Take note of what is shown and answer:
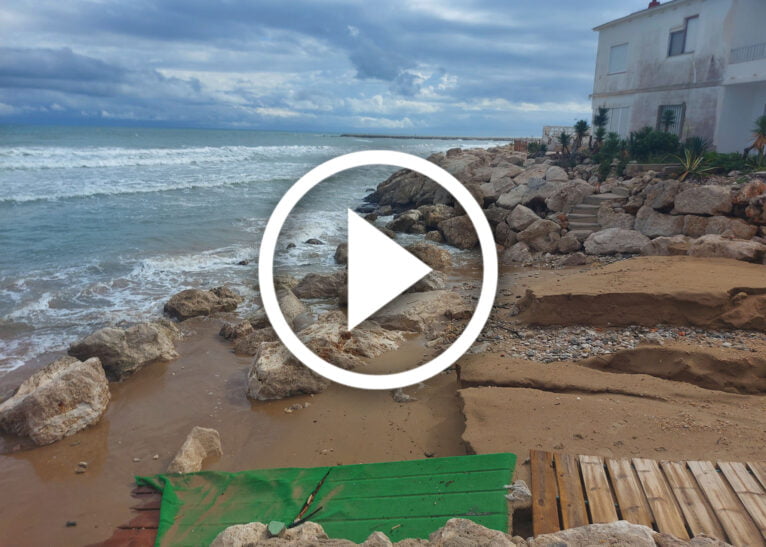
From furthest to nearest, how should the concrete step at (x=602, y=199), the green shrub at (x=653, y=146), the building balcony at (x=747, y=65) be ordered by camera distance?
1. the green shrub at (x=653, y=146)
2. the building balcony at (x=747, y=65)
3. the concrete step at (x=602, y=199)

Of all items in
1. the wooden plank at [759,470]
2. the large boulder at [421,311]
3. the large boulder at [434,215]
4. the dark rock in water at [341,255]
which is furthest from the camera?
the large boulder at [434,215]

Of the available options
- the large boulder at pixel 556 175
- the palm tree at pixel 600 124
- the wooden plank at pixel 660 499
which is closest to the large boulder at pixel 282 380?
the wooden plank at pixel 660 499

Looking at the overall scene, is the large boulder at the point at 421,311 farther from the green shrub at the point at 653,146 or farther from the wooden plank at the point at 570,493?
the green shrub at the point at 653,146

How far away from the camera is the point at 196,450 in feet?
18.2

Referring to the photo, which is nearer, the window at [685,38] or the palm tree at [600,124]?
the window at [685,38]

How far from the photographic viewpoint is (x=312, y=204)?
27.1 metres

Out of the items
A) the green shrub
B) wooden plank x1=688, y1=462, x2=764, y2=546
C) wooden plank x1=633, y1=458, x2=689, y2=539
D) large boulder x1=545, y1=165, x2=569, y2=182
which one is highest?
the green shrub

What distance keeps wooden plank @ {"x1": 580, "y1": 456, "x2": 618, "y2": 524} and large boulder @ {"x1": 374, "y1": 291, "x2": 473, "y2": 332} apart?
4.83m

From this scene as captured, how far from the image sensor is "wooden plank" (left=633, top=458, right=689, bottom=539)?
10.9 ft

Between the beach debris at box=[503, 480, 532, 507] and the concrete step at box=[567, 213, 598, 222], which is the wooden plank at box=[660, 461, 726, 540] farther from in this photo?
the concrete step at box=[567, 213, 598, 222]

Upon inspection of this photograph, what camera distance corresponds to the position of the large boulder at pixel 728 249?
9.68m

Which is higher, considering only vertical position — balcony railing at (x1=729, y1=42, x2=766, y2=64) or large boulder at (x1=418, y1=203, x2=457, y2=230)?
balcony railing at (x1=729, y1=42, x2=766, y2=64)

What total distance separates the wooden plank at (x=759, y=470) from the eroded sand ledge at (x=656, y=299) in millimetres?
3799

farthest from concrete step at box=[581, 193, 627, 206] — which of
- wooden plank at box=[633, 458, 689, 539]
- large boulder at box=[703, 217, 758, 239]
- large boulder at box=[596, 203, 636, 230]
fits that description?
wooden plank at box=[633, 458, 689, 539]
